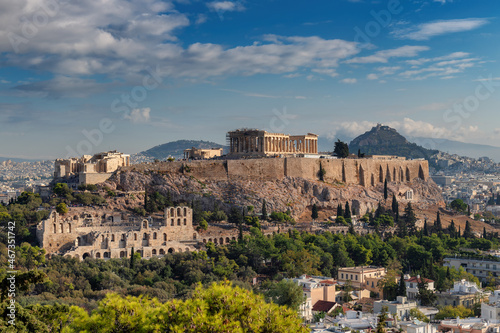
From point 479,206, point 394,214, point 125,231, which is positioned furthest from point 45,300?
point 479,206

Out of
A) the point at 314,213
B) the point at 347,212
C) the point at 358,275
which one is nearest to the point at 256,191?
the point at 314,213

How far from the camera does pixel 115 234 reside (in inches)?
1848

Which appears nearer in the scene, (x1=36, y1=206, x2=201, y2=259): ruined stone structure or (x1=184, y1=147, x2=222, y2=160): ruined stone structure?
(x1=36, y1=206, x2=201, y2=259): ruined stone structure

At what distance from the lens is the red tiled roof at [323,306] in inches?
1475

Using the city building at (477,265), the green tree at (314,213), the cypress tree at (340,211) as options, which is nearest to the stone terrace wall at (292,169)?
the green tree at (314,213)

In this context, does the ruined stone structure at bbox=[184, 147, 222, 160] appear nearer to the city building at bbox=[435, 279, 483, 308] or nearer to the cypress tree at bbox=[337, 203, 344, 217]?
the cypress tree at bbox=[337, 203, 344, 217]

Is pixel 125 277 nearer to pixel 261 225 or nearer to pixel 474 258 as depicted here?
pixel 261 225

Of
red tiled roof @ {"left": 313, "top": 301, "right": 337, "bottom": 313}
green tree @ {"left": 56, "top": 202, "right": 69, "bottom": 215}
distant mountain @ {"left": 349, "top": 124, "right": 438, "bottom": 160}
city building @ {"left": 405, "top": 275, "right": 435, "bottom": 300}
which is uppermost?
distant mountain @ {"left": 349, "top": 124, "right": 438, "bottom": 160}

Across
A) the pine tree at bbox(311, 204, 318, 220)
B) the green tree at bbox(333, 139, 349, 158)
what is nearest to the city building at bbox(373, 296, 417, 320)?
the pine tree at bbox(311, 204, 318, 220)

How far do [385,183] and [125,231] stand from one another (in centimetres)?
3737

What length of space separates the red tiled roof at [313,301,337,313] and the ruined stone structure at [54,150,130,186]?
25532 millimetres

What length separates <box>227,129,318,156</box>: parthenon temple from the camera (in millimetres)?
69500

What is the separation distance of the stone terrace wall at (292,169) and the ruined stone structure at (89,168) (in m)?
1.51

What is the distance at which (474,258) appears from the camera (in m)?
51.8
